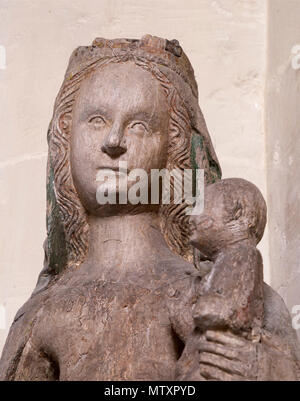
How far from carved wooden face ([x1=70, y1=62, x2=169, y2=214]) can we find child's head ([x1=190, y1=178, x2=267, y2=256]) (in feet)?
1.28

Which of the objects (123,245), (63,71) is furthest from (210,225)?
(63,71)

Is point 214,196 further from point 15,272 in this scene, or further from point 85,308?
point 15,272

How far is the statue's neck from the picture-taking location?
118 inches

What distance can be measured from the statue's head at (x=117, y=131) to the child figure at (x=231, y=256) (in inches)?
16.4

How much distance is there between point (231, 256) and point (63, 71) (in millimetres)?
2083

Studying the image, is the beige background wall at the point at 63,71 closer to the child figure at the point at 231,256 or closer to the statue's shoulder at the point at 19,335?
the statue's shoulder at the point at 19,335

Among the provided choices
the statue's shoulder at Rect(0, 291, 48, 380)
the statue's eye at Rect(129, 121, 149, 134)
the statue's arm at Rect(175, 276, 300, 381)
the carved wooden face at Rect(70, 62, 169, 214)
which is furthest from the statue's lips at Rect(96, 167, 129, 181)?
the statue's arm at Rect(175, 276, 300, 381)

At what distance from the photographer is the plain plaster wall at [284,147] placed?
13.2 feet

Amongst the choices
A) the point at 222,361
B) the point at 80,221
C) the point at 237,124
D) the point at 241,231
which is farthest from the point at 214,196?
the point at 237,124

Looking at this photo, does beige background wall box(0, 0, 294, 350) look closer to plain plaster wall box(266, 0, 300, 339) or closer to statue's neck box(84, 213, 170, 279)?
plain plaster wall box(266, 0, 300, 339)

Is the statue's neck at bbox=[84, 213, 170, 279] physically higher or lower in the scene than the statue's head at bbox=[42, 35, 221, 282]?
lower

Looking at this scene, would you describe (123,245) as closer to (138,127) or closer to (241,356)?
(138,127)

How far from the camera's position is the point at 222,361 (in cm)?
250

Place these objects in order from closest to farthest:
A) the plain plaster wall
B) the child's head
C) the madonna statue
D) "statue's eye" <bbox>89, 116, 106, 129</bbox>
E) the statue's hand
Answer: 1. the statue's hand
2. the child's head
3. the madonna statue
4. "statue's eye" <bbox>89, 116, 106, 129</bbox>
5. the plain plaster wall
